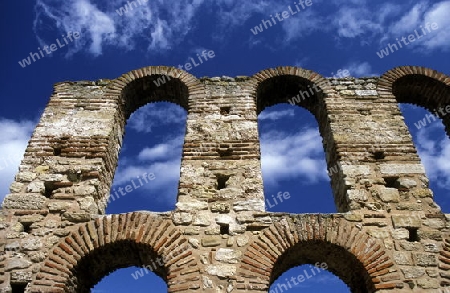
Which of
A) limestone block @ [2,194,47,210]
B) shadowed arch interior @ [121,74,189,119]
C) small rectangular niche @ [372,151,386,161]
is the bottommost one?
limestone block @ [2,194,47,210]

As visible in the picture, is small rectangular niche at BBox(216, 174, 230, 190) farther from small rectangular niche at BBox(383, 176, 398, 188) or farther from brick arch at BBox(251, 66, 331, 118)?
small rectangular niche at BBox(383, 176, 398, 188)

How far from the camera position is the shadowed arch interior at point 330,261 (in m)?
5.44

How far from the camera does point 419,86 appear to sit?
26.8 ft

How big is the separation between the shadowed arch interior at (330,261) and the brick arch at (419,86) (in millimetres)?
3623

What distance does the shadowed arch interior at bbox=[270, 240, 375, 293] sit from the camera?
5441mm

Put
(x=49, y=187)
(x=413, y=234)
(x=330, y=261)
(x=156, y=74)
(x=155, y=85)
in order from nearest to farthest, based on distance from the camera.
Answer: (x=413, y=234)
(x=330, y=261)
(x=49, y=187)
(x=156, y=74)
(x=155, y=85)

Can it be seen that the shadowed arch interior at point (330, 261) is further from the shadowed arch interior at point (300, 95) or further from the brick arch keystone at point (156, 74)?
the brick arch keystone at point (156, 74)

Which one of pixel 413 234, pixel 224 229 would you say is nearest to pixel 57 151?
pixel 224 229

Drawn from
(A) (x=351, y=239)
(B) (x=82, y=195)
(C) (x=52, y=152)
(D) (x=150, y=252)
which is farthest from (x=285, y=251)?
(C) (x=52, y=152)

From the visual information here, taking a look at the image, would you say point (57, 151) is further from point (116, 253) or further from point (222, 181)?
point (222, 181)

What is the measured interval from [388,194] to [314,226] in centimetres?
138

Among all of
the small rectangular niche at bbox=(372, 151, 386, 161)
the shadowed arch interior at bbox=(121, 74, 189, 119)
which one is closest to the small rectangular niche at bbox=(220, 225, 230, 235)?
the small rectangular niche at bbox=(372, 151, 386, 161)

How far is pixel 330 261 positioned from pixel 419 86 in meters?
4.51

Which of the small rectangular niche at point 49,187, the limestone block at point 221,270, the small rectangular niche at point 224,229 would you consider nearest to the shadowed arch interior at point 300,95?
the small rectangular niche at point 224,229
